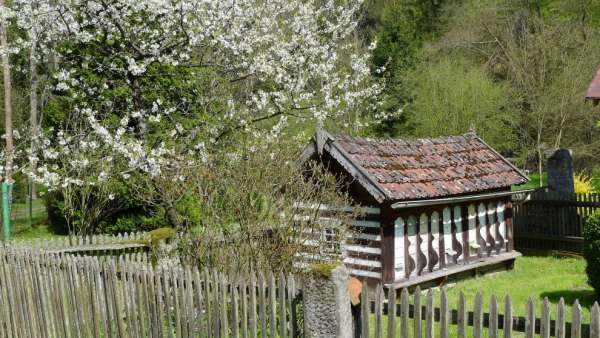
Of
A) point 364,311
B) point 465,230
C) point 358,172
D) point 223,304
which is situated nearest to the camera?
point 364,311

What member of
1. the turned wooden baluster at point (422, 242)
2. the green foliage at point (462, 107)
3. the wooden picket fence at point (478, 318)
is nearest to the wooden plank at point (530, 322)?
the wooden picket fence at point (478, 318)

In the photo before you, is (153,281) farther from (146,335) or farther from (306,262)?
(306,262)

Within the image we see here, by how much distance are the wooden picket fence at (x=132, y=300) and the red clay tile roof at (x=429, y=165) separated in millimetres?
4311

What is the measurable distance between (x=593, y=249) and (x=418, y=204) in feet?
9.35

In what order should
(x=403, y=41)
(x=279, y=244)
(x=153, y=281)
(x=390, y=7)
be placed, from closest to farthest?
1. (x=153, y=281)
2. (x=279, y=244)
3. (x=403, y=41)
4. (x=390, y=7)

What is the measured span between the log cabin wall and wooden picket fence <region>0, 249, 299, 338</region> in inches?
179

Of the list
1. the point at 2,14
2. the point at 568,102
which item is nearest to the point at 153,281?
the point at 2,14

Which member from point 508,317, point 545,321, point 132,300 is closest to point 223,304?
point 132,300

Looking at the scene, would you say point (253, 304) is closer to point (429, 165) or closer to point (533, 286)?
point (429, 165)

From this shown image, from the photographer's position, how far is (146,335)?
6.83m

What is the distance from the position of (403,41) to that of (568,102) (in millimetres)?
9370

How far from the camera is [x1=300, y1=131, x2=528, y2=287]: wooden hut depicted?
1109 centimetres

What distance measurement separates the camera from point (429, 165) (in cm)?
1236

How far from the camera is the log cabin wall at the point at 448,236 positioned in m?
11.4
